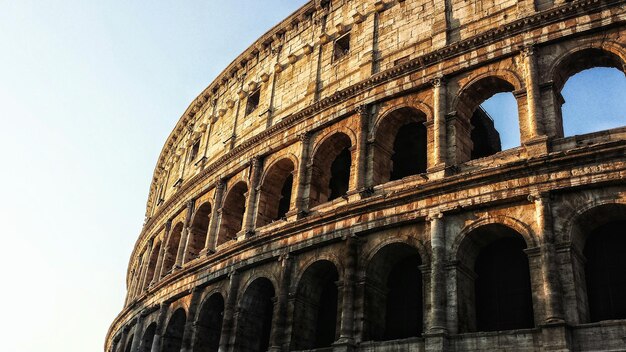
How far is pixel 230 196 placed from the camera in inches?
779

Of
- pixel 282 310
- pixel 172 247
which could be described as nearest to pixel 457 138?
pixel 282 310

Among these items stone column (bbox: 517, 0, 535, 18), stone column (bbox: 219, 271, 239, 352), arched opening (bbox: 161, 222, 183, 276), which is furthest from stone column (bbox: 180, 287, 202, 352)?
stone column (bbox: 517, 0, 535, 18)

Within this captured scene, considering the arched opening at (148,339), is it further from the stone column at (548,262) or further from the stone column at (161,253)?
the stone column at (548,262)

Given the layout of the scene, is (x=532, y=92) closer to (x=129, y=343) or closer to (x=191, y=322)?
A: (x=191, y=322)

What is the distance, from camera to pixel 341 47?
1880cm

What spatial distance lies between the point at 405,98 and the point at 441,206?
362 cm

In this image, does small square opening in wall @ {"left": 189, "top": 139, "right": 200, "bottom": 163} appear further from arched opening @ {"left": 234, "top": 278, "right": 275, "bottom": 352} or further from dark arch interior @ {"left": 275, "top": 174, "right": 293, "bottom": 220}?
arched opening @ {"left": 234, "top": 278, "right": 275, "bottom": 352}

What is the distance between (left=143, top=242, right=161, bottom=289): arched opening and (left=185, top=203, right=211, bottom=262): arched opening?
402 centimetres

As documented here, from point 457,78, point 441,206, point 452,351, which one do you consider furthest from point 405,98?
point 452,351

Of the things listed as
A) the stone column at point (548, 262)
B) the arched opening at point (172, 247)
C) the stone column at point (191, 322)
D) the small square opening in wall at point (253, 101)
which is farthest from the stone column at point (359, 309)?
the arched opening at point (172, 247)

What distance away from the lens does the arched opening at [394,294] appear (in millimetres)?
13242

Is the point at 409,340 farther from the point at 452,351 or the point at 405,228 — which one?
the point at 405,228

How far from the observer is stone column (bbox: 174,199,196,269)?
20725 millimetres

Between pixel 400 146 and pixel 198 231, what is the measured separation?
841 centimetres
